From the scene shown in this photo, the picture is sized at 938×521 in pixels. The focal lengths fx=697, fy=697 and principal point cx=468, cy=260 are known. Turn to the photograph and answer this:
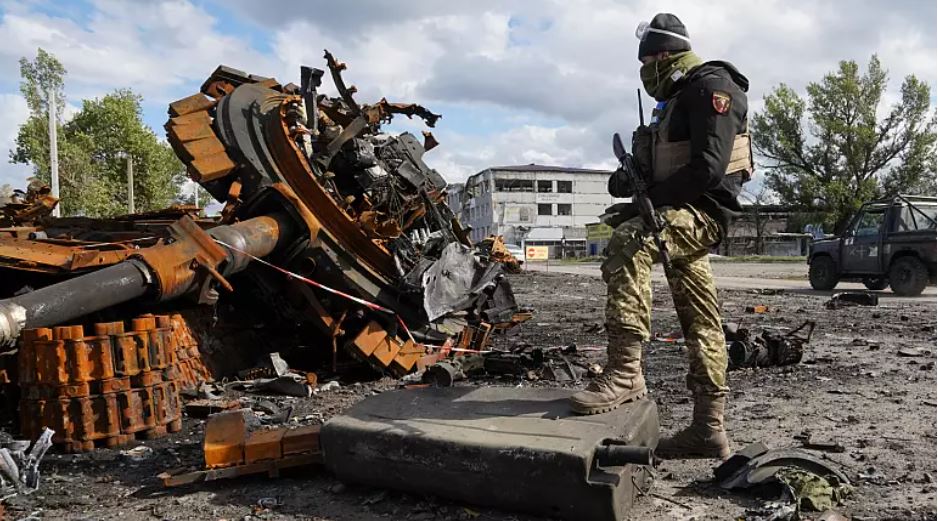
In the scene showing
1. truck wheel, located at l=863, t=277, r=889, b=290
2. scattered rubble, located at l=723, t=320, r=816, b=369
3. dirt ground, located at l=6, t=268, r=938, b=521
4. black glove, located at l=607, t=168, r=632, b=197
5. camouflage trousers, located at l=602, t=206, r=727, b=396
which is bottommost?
dirt ground, located at l=6, t=268, r=938, b=521

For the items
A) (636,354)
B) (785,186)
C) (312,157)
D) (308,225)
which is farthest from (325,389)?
(785,186)

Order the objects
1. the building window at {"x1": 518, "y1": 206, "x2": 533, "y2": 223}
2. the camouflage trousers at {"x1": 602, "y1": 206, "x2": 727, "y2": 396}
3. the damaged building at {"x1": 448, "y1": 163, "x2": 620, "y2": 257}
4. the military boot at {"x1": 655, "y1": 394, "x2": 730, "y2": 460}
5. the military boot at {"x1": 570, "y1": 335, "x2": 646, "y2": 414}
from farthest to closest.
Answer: the building window at {"x1": 518, "y1": 206, "x2": 533, "y2": 223} → the damaged building at {"x1": 448, "y1": 163, "x2": 620, "y2": 257} → the military boot at {"x1": 655, "y1": 394, "x2": 730, "y2": 460} → the camouflage trousers at {"x1": 602, "y1": 206, "x2": 727, "y2": 396} → the military boot at {"x1": 570, "y1": 335, "x2": 646, "y2": 414}

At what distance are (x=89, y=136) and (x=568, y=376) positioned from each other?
3196cm

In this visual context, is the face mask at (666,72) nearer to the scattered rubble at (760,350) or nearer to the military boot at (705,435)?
the military boot at (705,435)

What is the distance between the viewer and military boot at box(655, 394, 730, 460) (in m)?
3.54

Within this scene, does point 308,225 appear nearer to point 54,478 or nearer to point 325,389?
point 325,389

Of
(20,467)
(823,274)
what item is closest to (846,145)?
(823,274)

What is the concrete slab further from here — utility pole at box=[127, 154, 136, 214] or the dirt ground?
utility pole at box=[127, 154, 136, 214]

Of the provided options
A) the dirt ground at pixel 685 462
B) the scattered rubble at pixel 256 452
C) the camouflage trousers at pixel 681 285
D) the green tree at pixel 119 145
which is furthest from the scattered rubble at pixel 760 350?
the green tree at pixel 119 145

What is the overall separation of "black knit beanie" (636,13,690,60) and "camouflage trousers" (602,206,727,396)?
86 cm

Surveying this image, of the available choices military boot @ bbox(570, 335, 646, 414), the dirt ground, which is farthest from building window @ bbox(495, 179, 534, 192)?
military boot @ bbox(570, 335, 646, 414)

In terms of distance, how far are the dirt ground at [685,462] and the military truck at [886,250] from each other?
26.8ft

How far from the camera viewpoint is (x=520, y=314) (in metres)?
8.19

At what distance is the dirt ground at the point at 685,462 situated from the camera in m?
3.00
